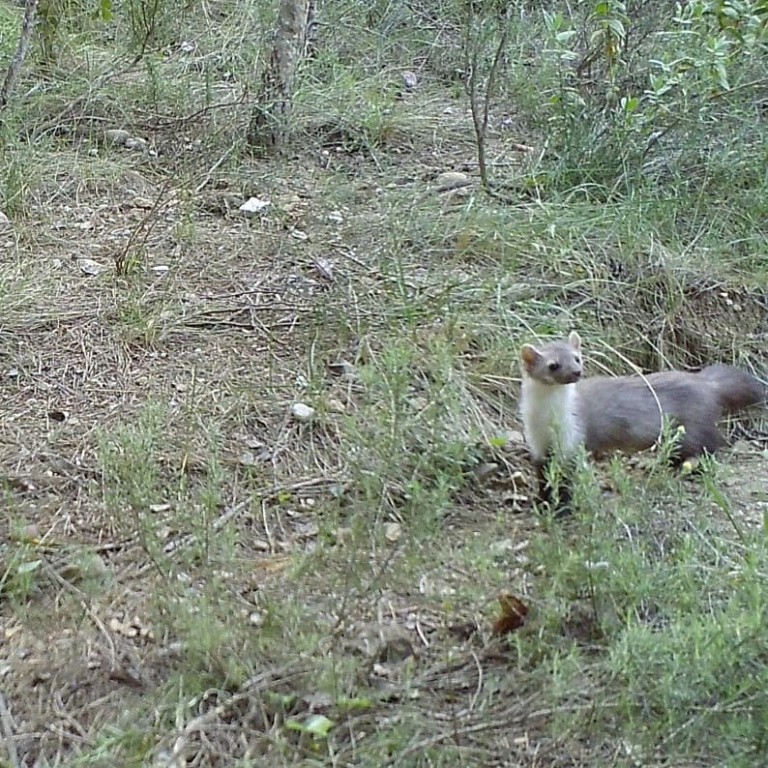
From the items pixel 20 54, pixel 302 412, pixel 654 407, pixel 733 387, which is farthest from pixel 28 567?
pixel 20 54

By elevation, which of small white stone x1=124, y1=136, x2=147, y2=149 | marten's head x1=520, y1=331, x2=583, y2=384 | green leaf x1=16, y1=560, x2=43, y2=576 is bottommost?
green leaf x1=16, y1=560, x2=43, y2=576

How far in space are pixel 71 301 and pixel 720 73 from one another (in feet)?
7.52

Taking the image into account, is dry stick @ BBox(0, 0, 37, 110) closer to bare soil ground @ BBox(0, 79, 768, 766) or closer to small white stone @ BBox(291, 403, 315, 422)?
bare soil ground @ BBox(0, 79, 768, 766)

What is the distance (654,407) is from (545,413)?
0.33 metres

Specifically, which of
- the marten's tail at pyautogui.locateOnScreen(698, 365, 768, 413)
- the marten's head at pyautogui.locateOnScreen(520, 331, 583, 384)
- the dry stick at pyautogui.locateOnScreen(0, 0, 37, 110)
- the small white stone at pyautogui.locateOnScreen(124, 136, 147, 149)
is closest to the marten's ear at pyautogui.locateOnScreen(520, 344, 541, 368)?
the marten's head at pyautogui.locateOnScreen(520, 331, 583, 384)

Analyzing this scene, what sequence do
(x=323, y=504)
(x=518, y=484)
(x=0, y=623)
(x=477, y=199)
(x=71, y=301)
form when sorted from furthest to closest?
(x=477, y=199) < (x=71, y=301) < (x=518, y=484) < (x=323, y=504) < (x=0, y=623)

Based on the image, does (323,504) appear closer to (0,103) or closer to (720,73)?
(720,73)

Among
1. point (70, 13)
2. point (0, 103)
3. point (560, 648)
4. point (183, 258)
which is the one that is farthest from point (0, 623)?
point (70, 13)

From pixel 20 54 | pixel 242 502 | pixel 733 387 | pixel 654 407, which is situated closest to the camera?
pixel 242 502

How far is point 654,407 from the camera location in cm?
313

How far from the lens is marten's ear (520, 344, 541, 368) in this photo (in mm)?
Result: 3008

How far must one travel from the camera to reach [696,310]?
378cm

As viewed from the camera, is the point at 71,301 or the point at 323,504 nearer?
the point at 323,504

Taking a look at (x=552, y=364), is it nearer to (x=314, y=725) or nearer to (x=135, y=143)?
(x=314, y=725)
